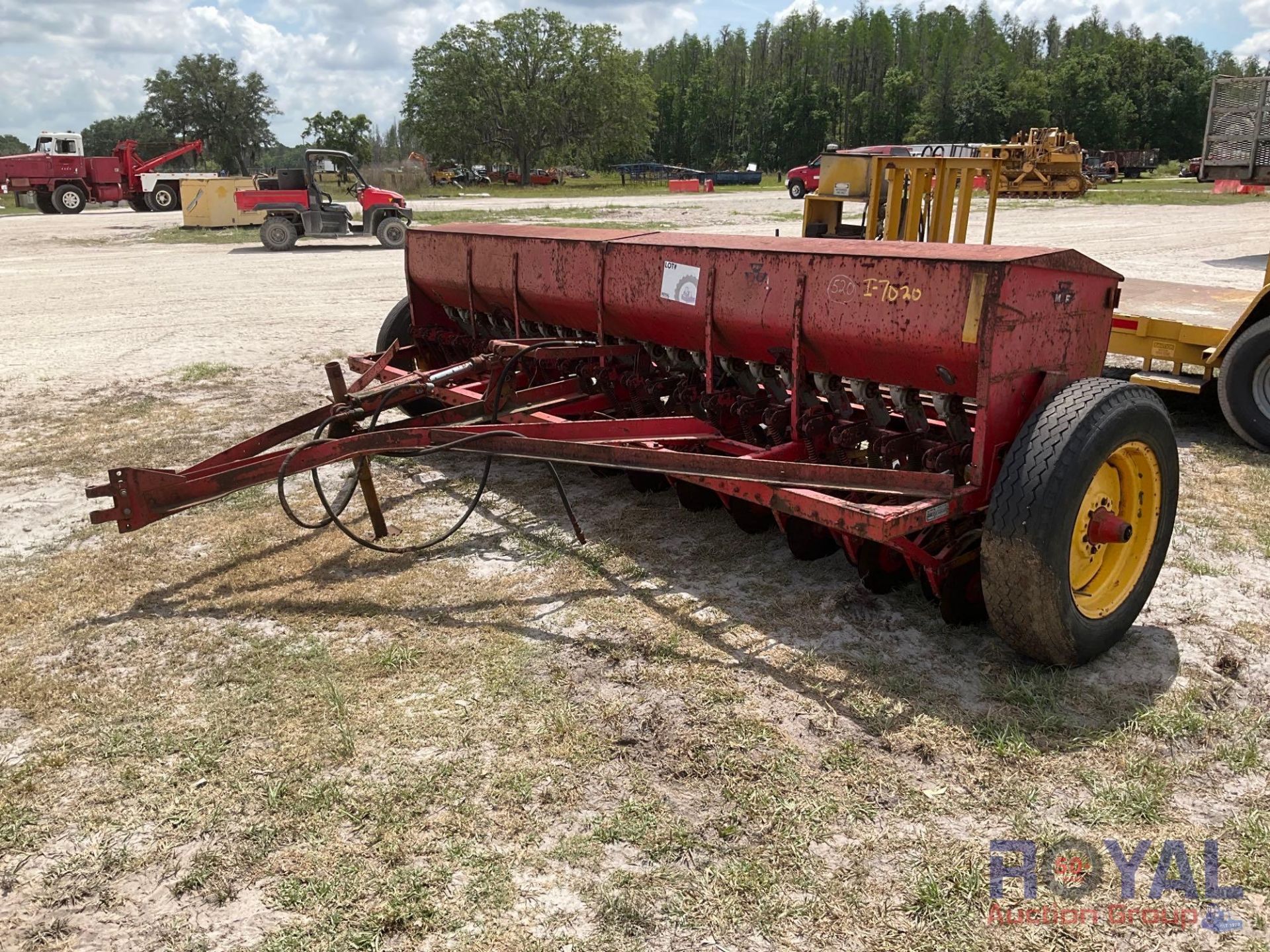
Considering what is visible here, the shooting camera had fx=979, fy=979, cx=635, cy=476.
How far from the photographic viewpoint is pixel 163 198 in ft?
103

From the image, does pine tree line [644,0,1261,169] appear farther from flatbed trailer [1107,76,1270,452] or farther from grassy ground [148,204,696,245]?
flatbed trailer [1107,76,1270,452]

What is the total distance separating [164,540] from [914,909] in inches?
153

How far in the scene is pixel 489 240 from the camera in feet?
19.3

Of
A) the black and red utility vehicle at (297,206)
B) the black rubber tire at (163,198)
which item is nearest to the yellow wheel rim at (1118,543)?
the black and red utility vehicle at (297,206)

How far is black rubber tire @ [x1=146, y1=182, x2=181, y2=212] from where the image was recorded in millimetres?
31172

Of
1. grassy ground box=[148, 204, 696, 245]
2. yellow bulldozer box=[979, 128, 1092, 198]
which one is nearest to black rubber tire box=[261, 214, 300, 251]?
grassy ground box=[148, 204, 696, 245]

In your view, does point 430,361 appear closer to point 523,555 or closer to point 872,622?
point 523,555

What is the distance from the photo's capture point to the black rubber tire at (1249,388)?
230 inches

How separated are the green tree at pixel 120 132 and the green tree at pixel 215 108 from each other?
135 centimetres

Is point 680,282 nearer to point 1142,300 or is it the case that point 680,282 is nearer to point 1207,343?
point 1207,343

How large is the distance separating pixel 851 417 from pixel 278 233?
1756cm

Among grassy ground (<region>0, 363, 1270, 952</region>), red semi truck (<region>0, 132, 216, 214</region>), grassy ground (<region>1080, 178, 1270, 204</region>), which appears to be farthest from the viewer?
grassy ground (<region>1080, 178, 1270, 204</region>)

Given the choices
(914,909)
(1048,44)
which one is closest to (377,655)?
(914,909)

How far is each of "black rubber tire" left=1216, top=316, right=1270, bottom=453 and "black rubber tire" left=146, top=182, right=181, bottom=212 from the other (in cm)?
3210
